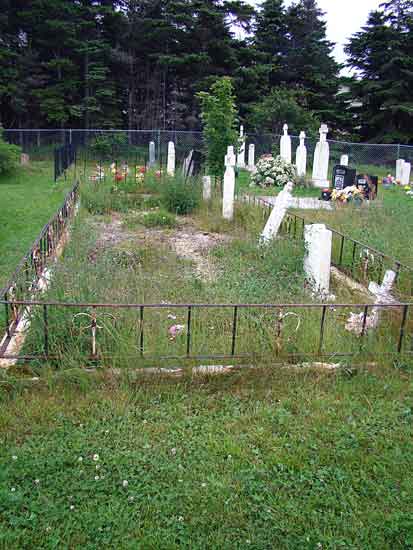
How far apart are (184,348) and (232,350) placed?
1.30 ft

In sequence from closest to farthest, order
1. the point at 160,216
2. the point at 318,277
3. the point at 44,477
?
1. the point at 44,477
2. the point at 318,277
3. the point at 160,216

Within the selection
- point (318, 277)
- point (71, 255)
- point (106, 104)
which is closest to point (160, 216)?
point (71, 255)

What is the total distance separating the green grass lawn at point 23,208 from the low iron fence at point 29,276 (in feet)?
1.37

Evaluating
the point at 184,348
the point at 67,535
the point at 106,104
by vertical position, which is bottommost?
the point at 67,535

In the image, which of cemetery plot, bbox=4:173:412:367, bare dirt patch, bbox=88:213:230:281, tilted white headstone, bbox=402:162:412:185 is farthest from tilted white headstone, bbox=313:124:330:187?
cemetery plot, bbox=4:173:412:367

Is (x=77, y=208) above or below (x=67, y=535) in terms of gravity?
above

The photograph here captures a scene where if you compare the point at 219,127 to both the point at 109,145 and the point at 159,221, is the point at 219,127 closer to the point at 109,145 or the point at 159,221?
the point at 159,221

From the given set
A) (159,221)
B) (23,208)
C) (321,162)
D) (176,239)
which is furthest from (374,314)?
(321,162)

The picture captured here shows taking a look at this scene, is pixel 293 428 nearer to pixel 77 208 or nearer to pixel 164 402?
pixel 164 402

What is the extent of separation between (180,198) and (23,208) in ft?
10.6

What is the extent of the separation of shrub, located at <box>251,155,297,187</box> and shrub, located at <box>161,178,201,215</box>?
21.0 feet

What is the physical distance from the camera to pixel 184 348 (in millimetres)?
3957

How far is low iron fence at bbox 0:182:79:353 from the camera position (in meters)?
4.05

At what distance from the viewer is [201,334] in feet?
13.4
